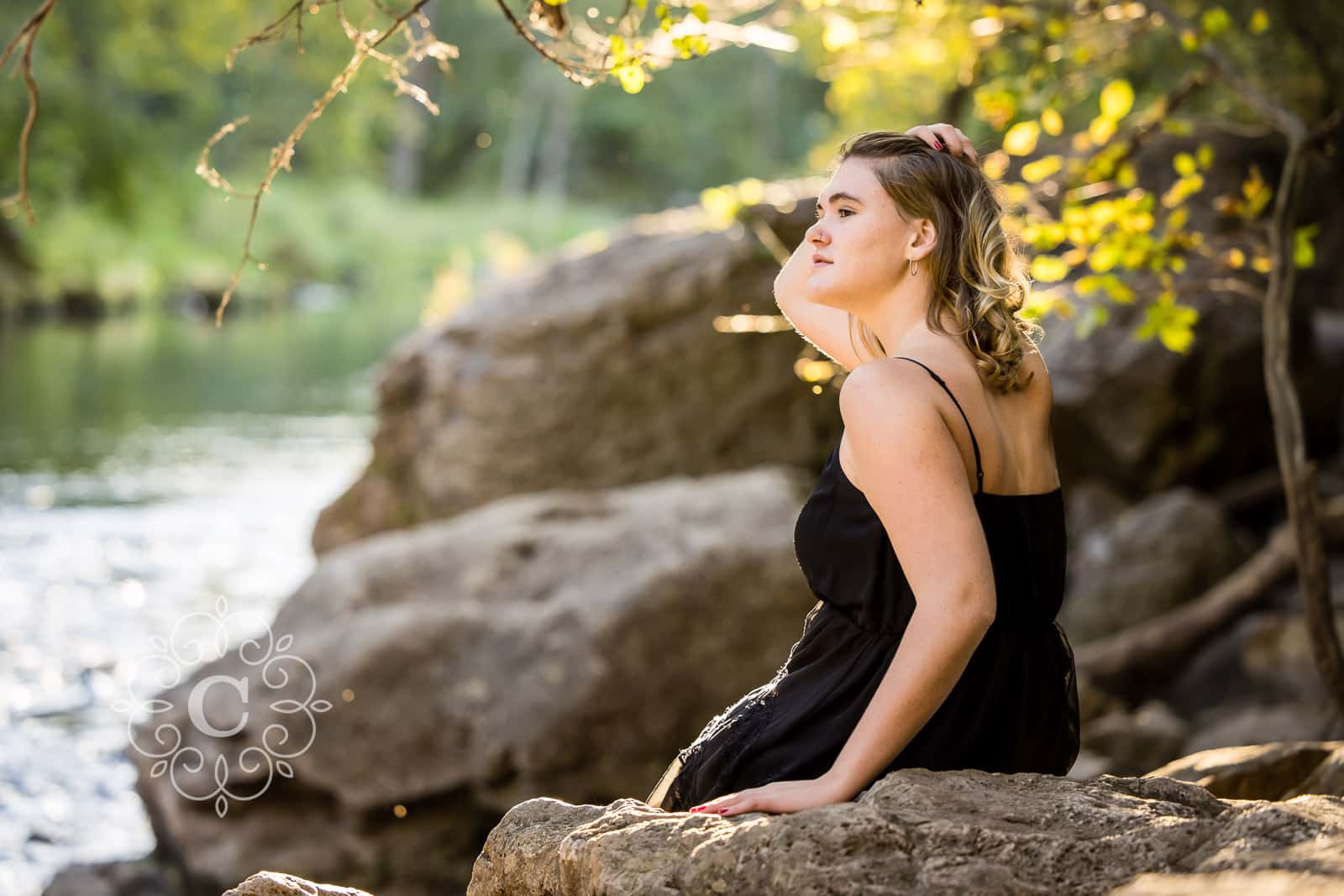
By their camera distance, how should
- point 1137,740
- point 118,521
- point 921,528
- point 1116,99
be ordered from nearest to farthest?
point 921,528
point 1116,99
point 1137,740
point 118,521

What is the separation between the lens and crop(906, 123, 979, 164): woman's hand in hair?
2.64 m

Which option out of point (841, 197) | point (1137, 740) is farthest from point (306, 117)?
point (1137, 740)

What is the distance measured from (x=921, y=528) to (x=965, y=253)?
0.56m

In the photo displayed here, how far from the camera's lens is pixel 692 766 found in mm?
2703

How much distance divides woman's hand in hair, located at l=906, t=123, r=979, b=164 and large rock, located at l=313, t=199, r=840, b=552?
6.04 metres

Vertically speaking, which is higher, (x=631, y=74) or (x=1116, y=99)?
(x=1116, y=99)

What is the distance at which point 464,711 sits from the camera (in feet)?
18.7

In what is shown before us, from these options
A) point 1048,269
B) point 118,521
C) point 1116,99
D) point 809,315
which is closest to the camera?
point 809,315

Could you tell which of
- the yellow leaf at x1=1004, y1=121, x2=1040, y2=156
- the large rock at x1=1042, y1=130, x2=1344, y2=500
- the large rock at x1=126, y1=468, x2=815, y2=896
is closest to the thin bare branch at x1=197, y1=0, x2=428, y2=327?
the yellow leaf at x1=1004, y1=121, x2=1040, y2=156

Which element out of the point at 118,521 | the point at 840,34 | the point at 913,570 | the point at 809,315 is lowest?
the point at 118,521

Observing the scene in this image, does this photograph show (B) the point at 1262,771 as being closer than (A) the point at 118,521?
Yes

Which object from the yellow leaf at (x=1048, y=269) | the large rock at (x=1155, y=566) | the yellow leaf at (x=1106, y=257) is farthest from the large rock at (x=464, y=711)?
the large rock at (x=1155, y=566)

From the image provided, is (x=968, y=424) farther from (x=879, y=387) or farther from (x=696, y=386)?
(x=696, y=386)

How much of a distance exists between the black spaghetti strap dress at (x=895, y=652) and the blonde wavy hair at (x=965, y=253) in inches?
6.7
